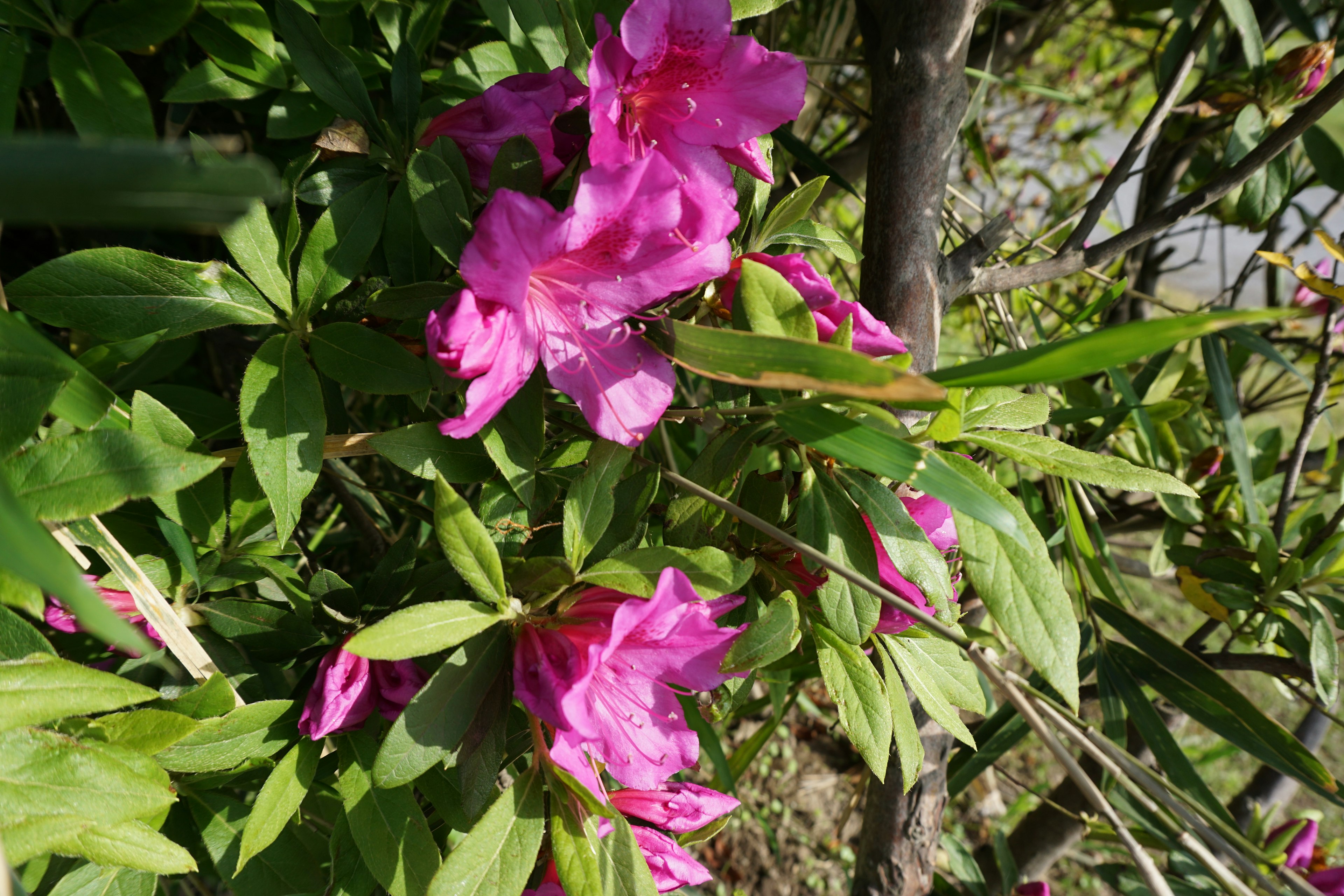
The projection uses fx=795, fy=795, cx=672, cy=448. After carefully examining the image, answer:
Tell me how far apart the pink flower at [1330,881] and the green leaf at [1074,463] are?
102 centimetres

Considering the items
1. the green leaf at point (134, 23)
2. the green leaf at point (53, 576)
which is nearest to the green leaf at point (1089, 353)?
the green leaf at point (53, 576)

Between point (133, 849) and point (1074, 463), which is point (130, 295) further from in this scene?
point (1074, 463)

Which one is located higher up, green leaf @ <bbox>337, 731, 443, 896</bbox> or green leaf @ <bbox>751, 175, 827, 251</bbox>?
green leaf @ <bbox>751, 175, 827, 251</bbox>

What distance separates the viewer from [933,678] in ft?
2.55

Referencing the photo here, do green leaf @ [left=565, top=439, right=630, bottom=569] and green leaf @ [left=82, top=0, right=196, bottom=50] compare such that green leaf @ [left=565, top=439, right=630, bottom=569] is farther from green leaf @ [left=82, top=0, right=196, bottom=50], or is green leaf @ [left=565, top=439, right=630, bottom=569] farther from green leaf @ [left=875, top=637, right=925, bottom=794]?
green leaf @ [left=82, top=0, right=196, bottom=50]

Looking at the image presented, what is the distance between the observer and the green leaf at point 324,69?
684 mm

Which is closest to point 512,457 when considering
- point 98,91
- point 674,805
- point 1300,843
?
point 674,805

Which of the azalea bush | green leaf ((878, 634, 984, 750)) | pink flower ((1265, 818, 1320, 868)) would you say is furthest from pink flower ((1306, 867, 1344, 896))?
green leaf ((878, 634, 984, 750))

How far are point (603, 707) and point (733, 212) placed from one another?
42 centimetres

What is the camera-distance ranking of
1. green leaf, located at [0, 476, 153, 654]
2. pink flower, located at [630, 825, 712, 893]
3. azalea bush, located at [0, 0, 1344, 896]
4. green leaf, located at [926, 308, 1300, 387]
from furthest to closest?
pink flower, located at [630, 825, 712, 893] < azalea bush, located at [0, 0, 1344, 896] < green leaf, located at [926, 308, 1300, 387] < green leaf, located at [0, 476, 153, 654]

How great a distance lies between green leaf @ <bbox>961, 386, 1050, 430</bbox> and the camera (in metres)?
0.69

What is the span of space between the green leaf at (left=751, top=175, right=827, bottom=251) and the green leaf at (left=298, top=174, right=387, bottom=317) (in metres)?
0.35

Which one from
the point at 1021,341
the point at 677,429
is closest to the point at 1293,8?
the point at 1021,341

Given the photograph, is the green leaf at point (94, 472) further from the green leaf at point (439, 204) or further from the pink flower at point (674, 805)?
the pink flower at point (674, 805)
